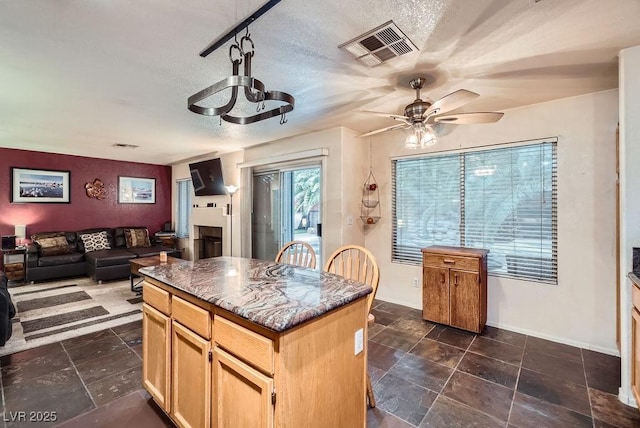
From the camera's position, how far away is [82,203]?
6.12 m

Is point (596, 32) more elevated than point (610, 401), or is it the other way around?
point (596, 32)

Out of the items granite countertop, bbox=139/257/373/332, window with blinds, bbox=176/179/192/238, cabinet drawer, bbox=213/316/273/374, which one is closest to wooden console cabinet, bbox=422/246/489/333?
granite countertop, bbox=139/257/373/332

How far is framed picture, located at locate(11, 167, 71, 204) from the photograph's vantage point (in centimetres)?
539

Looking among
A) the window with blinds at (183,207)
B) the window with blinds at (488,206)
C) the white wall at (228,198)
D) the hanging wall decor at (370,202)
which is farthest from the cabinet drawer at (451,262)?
the window with blinds at (183,207)

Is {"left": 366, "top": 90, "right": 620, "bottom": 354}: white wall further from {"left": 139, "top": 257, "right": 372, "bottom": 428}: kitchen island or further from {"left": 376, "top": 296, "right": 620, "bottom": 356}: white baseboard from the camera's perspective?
{"left": 139, "top": 257, "right": 372, "bottom": 428}: kitchen island

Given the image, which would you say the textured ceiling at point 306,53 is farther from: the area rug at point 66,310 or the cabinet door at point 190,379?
the area rug at point 66,310

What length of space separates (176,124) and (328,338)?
3544 mm

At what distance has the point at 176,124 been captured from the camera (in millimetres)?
3768

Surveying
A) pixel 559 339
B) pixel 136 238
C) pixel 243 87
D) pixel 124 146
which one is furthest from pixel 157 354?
pixel 136 238

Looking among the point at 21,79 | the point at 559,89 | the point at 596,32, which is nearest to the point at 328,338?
the point at 596,32

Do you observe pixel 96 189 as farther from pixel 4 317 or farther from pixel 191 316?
pixel 191 316

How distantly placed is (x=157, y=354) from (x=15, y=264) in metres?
5.28

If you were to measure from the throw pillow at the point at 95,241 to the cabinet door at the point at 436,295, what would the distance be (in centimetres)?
617

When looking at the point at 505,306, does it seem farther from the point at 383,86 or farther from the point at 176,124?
the point at 176,124
